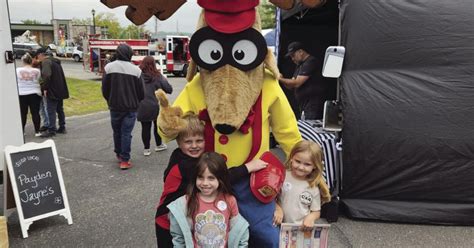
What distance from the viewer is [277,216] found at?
2.28 metres

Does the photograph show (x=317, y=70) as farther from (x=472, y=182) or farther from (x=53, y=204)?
(x=53, y=204)

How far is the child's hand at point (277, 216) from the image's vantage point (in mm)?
2241

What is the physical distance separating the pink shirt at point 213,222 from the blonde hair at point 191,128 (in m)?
0.34

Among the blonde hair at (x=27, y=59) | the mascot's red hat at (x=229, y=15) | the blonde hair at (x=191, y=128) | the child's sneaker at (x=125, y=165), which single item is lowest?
the child's sneaker at (x=125, y=165)

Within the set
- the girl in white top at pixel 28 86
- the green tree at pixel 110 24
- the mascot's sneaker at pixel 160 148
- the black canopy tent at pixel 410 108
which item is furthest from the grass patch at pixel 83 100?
the green tree at pixel 110 24

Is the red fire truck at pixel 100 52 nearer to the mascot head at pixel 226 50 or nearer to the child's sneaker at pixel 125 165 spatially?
the child's sneaker at pixel 125 165

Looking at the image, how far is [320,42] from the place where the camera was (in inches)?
313

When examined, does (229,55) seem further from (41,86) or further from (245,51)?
(41,86)

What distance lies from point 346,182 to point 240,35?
100 inches

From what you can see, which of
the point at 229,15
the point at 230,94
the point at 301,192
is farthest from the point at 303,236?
the point at 229,15

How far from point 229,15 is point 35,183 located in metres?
2.79

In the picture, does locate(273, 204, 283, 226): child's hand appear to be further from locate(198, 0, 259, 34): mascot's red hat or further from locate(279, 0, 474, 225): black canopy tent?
locate(279, 0, 474, 225): black canopy tent

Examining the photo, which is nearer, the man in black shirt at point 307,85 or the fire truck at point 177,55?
the man in black shirt at point 307,85

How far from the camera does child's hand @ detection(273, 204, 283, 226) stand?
2241 mm
